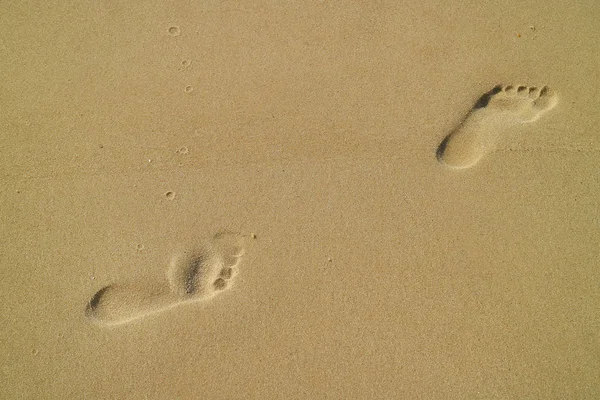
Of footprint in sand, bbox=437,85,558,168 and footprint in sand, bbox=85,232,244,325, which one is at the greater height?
footprint in sand, bbox=437,85,558,168

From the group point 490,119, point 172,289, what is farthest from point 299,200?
point 490,119

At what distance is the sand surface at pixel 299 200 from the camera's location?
2.43 meters

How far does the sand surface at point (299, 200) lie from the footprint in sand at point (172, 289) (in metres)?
0.01

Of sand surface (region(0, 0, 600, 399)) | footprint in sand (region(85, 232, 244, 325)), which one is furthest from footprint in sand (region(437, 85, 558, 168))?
footprint in sand (region(85, 232, 244, 325))

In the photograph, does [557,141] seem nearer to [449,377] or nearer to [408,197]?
[408,197]

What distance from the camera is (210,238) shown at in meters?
2.55

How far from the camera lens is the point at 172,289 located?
2.48 m

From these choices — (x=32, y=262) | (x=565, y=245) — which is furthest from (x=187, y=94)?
(x=565, y=245)

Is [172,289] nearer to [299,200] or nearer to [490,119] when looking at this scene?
[299,200]

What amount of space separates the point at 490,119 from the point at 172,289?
2.14m

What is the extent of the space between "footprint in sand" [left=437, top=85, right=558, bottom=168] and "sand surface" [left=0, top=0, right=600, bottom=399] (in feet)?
0.05

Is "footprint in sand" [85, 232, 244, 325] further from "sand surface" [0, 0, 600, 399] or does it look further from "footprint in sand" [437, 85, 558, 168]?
"footprint in sand" [437, 85, 558, 168]

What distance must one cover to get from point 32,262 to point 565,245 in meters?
3.10

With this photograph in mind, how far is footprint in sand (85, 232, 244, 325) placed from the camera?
2.46 metres
